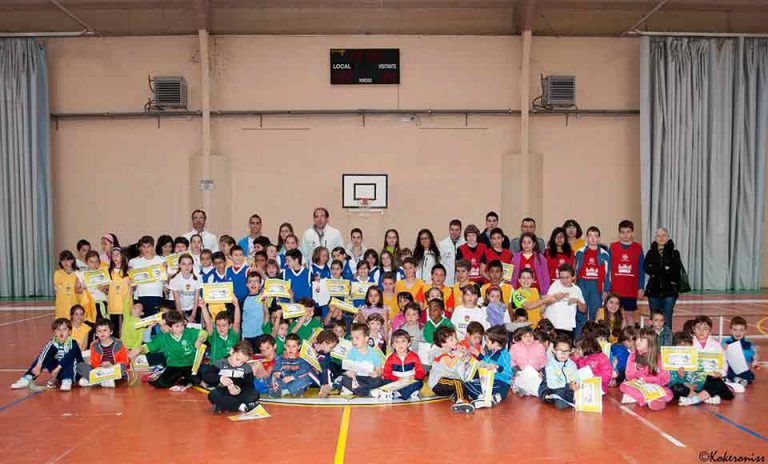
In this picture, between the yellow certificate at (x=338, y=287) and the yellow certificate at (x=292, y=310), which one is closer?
the yellow certificate at (x=292, y=310)

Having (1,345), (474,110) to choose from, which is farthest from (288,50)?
(1,345)

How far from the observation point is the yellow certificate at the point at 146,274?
8742 mm

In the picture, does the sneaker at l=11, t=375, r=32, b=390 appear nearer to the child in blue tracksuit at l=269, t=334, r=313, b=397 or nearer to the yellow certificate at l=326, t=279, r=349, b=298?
the child in blue tracksuit at l=269, t=334, r=313, b=397

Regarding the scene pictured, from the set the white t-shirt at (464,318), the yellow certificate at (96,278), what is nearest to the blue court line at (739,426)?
the white t-shirt at (464,318)

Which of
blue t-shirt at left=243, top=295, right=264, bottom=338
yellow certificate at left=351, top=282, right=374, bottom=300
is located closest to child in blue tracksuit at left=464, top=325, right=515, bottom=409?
yellow certificate at left=351, top=282, right=374, bottom=300

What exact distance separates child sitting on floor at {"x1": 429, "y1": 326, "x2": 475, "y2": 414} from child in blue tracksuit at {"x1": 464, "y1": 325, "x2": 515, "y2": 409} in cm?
10

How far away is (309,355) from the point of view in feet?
23.6

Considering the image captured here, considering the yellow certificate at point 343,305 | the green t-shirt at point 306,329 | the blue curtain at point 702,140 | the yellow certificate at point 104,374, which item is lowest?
the yellow certificate at point 104,374

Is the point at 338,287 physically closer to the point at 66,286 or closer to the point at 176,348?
the point at 176,348

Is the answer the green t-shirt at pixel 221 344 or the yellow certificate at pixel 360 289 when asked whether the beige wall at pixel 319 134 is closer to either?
the yellow certificate at pixel 360 289

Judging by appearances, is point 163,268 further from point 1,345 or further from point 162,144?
point 162,144

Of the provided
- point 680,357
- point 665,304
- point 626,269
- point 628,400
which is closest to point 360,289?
point 628,400

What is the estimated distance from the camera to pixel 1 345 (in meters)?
10.1

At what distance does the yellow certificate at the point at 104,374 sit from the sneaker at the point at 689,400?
6047mm
